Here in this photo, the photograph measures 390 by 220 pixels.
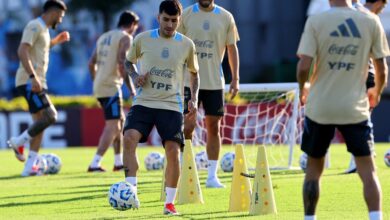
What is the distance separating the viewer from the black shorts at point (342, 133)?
25.7ft

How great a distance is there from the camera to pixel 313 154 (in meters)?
8.02

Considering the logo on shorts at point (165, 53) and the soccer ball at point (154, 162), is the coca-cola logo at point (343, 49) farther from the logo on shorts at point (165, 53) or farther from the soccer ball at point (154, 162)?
the soccer ball at point (154, 162)

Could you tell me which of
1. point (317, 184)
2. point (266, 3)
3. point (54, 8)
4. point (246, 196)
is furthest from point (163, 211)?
point (266, 3)

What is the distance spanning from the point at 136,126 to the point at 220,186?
8.48ft

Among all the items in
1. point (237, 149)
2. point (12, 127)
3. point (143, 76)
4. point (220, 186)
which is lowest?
point (12, 127)

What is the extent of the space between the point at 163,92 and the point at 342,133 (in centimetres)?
238

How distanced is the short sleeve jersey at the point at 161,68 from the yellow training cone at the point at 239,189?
0.76 metres

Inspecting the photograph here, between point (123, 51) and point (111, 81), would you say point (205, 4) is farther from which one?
point (111, 81)

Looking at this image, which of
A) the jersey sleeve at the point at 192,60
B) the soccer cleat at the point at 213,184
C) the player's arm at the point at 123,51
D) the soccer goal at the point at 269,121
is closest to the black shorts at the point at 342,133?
the jersey sleeve at the point at 192,60

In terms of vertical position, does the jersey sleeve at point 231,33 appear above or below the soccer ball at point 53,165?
above

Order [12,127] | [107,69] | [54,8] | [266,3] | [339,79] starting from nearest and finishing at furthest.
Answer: [339,79] < [54,8] < [107,69] < [12,127] < [266,3]

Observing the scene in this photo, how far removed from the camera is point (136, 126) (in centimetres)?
981

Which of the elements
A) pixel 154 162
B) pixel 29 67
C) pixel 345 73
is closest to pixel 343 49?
pixel 345 73

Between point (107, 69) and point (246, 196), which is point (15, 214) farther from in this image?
point (107, 69)
